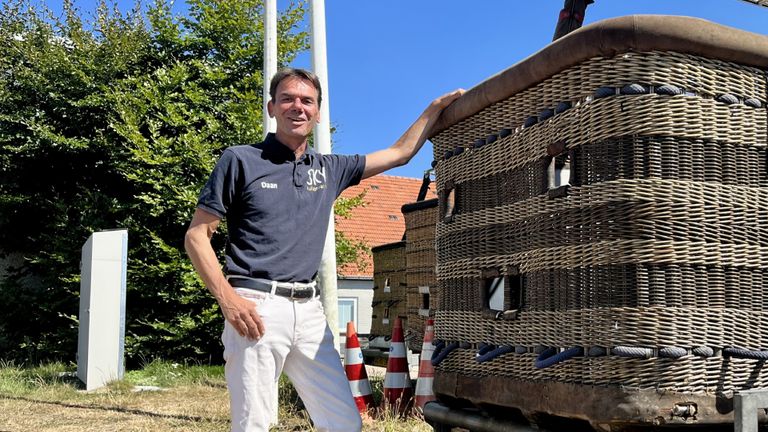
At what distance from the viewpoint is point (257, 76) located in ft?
44.2

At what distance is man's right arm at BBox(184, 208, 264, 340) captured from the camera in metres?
3.19

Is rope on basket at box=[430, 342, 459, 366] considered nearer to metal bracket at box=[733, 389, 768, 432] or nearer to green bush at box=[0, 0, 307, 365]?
metal bracket at box=[733, 389, 768, 432]

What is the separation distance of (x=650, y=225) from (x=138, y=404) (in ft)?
22.6

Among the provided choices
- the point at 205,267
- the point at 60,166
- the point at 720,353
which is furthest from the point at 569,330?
the point at 60,166

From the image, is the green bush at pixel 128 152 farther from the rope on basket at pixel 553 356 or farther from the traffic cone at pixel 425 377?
the rope on basket at pixel 553 356

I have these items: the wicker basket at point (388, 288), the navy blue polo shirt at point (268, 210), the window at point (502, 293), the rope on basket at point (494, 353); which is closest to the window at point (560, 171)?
the window at point (502, 293)

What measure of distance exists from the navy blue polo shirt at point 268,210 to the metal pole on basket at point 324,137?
9.24 feet

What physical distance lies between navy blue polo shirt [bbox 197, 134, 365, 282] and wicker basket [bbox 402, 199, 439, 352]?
134 inches

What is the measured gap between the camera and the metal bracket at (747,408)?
2443 mm

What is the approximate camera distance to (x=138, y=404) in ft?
27.7

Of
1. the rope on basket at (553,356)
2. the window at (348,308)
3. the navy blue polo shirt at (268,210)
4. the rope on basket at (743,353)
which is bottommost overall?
the window at (348,308)

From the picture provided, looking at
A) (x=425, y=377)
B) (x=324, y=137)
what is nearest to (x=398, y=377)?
(x=425, y=377)

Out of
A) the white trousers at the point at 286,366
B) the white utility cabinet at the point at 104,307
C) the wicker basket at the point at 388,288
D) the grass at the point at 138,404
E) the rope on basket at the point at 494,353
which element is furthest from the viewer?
the white utility cabinet at the point at 104,307

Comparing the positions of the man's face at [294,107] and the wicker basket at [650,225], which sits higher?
the man's face at [294,107]
